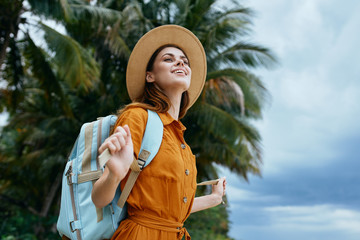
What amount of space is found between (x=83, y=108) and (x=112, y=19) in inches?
137

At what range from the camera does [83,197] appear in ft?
5.59

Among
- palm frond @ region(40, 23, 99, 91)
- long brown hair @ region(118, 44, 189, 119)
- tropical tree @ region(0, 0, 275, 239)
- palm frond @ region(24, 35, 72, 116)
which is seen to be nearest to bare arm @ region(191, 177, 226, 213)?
long brown hair @ region(118, 44, 189, 119)

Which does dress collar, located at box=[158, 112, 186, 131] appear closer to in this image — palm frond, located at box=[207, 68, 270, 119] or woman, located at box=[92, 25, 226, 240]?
woman, located at box=[92, 25, 226, 240]

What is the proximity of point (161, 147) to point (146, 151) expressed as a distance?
11 cm

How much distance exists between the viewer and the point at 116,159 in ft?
4.54

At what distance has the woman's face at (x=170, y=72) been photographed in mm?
2051

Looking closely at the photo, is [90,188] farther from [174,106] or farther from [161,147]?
[174,106]

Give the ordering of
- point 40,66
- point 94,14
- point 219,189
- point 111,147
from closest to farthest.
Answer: point 111,147, point 219,189, point 40,66, point 94,14

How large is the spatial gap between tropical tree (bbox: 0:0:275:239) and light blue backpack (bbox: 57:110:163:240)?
6632mm

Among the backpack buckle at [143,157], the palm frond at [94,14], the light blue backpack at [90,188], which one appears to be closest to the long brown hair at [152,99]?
the light blue backpack at [90,188]

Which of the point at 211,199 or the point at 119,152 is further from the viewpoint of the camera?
the point at 211,199

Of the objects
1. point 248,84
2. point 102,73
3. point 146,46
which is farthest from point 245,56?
point 146,46

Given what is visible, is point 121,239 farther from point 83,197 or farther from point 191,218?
point 191,218

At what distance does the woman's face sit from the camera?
2051mm
